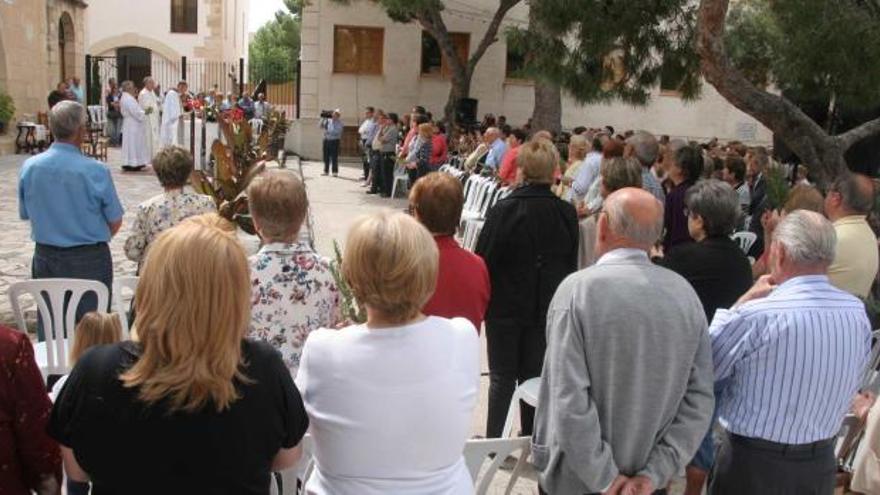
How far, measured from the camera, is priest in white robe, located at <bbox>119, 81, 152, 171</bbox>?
15023 mm

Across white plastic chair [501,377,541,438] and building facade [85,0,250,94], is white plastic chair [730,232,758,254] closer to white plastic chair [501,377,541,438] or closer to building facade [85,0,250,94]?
white plastic chair [501,377,541,438]

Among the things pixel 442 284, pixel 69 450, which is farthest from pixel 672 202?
pixel 69 450

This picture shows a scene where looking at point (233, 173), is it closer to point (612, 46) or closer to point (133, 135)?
point (612, 46)

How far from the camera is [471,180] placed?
10492mm

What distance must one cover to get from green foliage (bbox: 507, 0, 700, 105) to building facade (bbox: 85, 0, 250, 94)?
2771 cm

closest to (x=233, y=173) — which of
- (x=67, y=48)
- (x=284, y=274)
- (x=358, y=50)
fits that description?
(x=284, y=274)

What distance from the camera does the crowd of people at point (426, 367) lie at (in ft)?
6.10

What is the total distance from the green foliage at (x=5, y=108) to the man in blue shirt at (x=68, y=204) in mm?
13648

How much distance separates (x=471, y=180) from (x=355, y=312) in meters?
7.31

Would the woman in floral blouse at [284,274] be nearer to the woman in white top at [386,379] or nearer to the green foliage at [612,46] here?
the woman in white top at [386,379]

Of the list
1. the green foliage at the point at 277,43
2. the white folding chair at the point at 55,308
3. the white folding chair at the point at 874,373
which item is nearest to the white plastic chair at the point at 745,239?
the white folding chair at the point at 874,373

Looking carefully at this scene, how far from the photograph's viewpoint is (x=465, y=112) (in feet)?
61.8

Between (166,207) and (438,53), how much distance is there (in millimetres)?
18548

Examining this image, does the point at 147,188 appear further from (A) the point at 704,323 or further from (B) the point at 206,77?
(B) the point at 206,77
